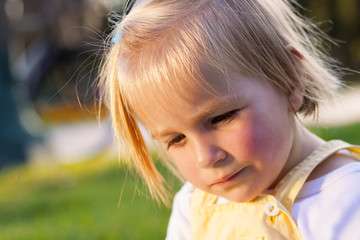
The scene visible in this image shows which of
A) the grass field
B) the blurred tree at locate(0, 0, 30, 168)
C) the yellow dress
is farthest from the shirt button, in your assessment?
the blurred tree at locate(0, 0, 30, 168)

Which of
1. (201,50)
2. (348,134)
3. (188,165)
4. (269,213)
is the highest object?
(201,50)

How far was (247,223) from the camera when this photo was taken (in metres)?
1.71

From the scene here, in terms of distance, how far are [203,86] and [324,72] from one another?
1.83 ft

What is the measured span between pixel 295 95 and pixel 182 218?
685mm

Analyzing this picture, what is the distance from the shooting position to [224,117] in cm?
157

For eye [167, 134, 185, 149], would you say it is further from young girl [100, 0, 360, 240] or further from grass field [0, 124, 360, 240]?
grass field [0, 124, 360, 240]

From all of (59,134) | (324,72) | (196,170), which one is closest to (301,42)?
(324,72)

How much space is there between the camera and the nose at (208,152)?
5.08 feet

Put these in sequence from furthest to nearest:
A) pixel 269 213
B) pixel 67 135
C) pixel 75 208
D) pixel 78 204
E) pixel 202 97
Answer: pixel 67 135
pixel 78 204
pixel 75 208
pixel 269 213
pixel 202 97

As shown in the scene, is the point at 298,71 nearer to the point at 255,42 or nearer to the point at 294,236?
the point at 255,42

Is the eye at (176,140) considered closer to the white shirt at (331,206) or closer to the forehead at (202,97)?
the forehead at (202,97)

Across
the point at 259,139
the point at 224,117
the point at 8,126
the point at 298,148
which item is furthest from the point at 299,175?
the point at 8,126

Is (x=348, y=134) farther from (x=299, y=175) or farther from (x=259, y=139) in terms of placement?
(x=259, y=139)

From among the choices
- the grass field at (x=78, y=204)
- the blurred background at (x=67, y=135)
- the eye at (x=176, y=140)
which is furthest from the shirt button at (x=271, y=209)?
the grass field at (x=78, y=204)
